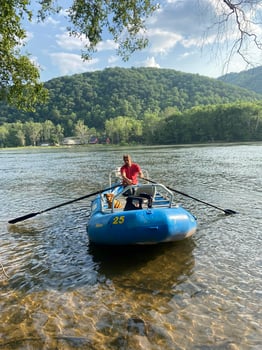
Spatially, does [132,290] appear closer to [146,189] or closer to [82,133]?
[146,189]

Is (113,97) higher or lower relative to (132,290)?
higher

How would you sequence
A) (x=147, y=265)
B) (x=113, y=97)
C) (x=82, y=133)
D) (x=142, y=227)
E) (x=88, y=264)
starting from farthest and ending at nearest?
(x=113, y=97) < (x=82, y=133) < (x=88, y=264) < (x=147, y=265) < (x=142, y=227)

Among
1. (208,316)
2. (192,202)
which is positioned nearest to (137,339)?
(208,316)

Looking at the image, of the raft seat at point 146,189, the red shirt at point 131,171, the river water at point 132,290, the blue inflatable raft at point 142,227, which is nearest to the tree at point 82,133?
the river water at point 132,290

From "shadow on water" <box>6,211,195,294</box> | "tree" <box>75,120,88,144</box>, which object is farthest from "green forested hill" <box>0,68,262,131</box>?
"shadow on water" <box>6,211,195,294</box>

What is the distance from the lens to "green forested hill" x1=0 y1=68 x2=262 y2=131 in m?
179

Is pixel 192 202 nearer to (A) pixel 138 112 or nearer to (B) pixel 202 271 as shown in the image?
(B) pixel 202 271

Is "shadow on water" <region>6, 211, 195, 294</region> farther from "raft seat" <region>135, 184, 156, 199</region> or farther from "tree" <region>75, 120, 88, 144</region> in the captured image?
"tree" <region>75, 120, 88, 144</region>

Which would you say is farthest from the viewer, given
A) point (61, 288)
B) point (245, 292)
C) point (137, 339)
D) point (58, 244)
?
point (58, 244)

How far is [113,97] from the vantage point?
18812cm

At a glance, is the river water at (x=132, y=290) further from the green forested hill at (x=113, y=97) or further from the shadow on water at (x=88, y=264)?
the green forested hill at (x=113, y=97)

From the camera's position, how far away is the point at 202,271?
6.64 meters

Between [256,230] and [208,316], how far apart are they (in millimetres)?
5150

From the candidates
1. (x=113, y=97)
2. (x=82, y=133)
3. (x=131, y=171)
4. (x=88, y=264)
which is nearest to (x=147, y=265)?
(x=88, y=264)
